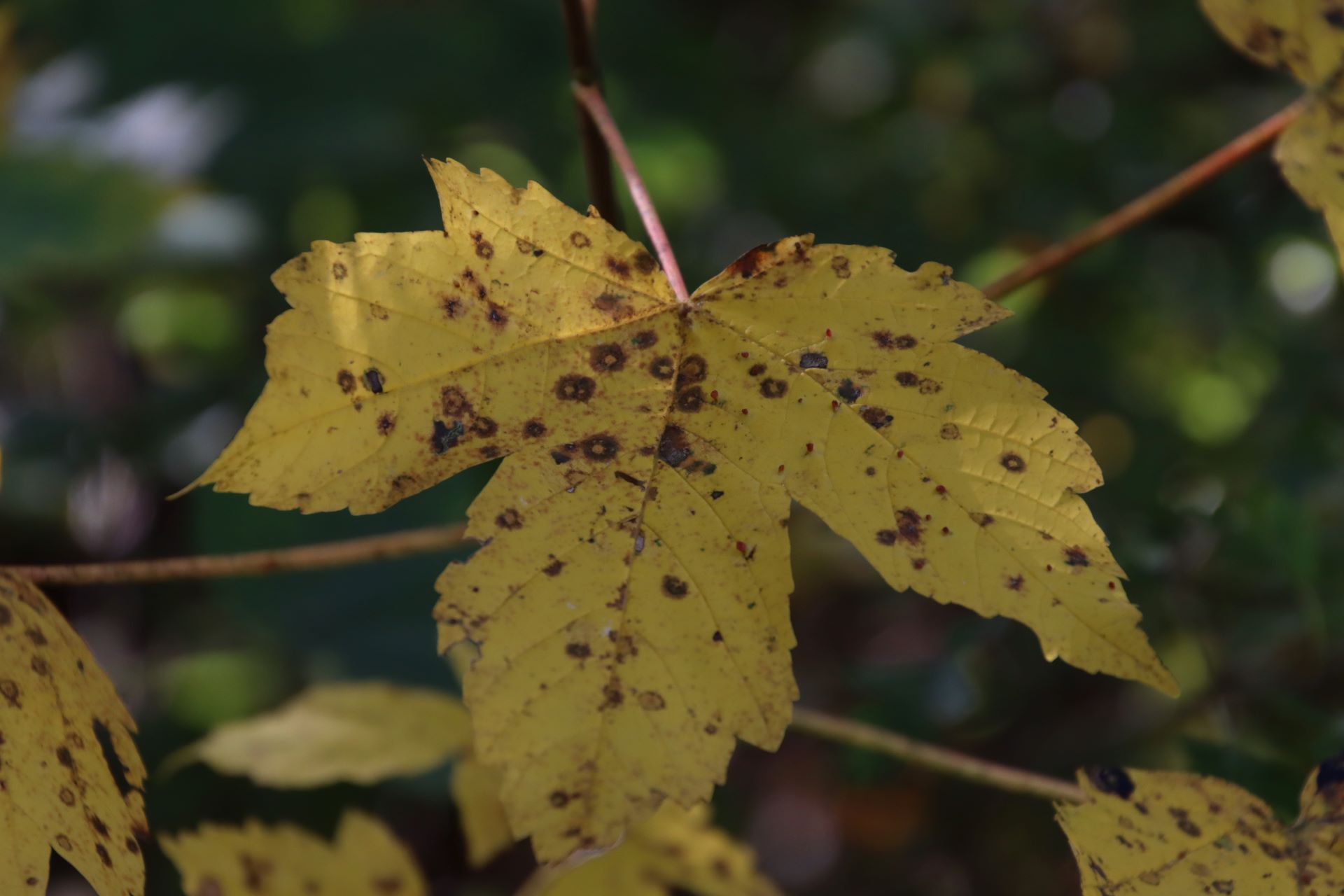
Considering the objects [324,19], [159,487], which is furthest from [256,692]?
[324,19]

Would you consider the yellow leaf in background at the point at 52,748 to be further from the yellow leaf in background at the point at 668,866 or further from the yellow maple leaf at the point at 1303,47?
the yellow maple leaf at the point at 1303,47

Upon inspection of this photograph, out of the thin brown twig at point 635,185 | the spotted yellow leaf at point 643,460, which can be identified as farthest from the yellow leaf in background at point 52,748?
the thin brown twig at point 635,185

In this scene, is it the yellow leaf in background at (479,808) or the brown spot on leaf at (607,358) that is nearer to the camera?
the brown spot on leaf at (607,358)

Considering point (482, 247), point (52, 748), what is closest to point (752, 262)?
point (482, 247)

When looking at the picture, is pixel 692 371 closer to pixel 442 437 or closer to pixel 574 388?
pixel 574 388

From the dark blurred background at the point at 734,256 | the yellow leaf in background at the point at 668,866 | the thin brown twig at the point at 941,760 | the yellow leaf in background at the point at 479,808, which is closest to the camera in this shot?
the thin brown twig at the point at 941,760

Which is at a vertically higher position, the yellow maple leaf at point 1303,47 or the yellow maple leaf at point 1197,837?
the yellow maple leaf at point 1303,47

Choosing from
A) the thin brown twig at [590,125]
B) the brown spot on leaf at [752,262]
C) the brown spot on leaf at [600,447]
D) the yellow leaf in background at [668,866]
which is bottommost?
the yellow leaf in background at [668,866]
